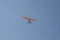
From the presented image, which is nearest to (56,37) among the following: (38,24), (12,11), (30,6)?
(38,24)

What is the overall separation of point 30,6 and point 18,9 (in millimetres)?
159

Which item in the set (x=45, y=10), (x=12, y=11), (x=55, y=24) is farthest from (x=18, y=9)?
(x=55, y=24)

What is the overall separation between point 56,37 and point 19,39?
46 centimetres

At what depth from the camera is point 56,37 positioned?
5.90 ft

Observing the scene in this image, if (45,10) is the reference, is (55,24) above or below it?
below

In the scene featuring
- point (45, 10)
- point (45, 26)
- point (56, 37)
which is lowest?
point (56, 37)

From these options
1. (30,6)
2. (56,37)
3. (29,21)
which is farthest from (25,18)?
(56,37)

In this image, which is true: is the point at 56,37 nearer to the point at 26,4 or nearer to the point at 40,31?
the point at 40,31

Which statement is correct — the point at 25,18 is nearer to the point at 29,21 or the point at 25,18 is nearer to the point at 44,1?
the point at 29,21

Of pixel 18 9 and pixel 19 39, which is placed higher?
pixel 18 9

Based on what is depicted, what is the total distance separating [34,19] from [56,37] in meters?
0.35

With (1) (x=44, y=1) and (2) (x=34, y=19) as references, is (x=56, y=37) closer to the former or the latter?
(2) (x=34, y=19)

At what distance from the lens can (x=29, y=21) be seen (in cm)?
180

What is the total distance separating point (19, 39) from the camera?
1.80 m
